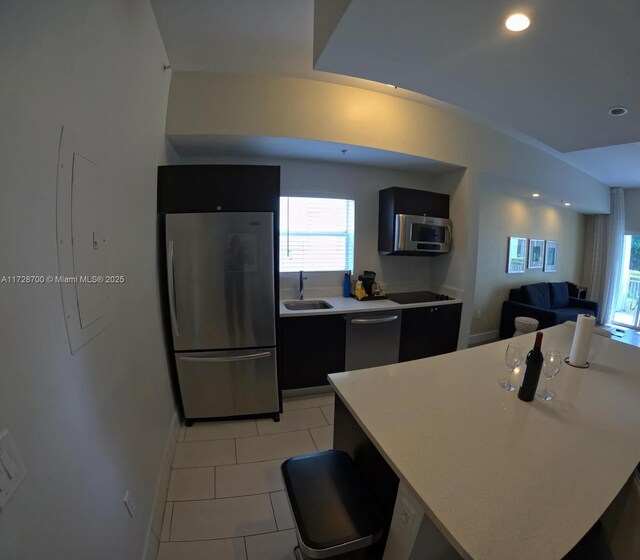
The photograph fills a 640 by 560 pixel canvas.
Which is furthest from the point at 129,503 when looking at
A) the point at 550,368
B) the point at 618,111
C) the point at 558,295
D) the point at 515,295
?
the point at 558,295

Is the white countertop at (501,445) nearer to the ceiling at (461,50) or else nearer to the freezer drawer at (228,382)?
the freezer drawer at (228,382)

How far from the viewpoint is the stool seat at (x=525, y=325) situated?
4.01 m

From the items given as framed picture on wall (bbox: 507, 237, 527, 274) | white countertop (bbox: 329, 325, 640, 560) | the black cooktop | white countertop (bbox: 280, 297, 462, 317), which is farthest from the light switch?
framed picture on wall (bbox: 507, 237, 527, 274)

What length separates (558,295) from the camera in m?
5.18

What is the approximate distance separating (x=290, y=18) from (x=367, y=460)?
2.45 meters

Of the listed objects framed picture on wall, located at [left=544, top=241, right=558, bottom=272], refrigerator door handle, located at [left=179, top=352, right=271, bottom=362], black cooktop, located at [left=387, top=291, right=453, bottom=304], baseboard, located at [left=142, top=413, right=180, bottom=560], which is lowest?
baseboard, located at [left=142, top=413, right=180, bottom=560]

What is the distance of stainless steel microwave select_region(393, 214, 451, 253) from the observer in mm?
2986

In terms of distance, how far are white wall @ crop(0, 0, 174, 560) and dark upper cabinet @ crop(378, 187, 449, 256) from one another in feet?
7.79

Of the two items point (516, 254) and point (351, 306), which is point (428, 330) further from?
point (516, 254)

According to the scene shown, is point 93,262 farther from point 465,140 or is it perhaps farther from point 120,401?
point 465,140

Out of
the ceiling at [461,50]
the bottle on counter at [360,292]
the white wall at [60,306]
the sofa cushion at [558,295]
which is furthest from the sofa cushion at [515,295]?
the white wall at [60,306]

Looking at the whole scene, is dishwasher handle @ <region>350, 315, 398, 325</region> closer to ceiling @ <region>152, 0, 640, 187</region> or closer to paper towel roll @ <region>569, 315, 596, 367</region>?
paper towel roll @ <region>569, 315, 596, 367</region>

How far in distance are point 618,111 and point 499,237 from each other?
299cm

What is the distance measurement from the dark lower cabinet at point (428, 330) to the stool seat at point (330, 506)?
1963 mm
